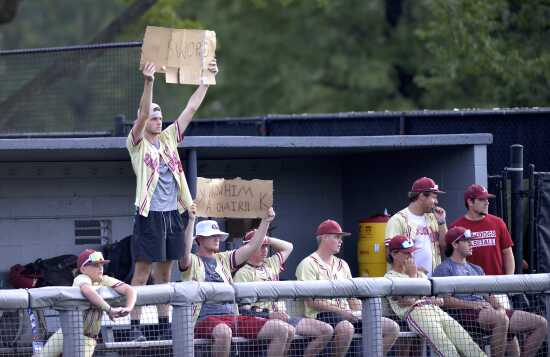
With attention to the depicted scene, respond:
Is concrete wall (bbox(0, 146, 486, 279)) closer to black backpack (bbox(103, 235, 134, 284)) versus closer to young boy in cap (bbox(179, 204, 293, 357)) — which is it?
black backpack (bbox(103, 235, 134, 284))

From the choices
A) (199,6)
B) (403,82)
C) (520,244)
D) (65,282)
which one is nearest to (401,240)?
(520,244)

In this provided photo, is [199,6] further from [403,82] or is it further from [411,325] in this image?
[411,325]

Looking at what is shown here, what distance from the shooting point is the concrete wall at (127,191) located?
1110 centimetres

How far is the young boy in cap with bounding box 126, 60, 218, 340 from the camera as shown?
847cm

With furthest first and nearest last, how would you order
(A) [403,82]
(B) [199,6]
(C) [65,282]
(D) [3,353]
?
1. (B) [199,6]
2. (A) [403,82]
3. (C) [65,282]
4. (D) [3,353]

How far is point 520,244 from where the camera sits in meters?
10.5

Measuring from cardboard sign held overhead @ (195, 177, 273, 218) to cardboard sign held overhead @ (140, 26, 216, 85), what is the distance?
888 mm

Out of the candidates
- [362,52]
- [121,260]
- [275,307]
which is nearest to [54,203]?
[121,260]

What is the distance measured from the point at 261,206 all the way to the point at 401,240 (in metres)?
1.20

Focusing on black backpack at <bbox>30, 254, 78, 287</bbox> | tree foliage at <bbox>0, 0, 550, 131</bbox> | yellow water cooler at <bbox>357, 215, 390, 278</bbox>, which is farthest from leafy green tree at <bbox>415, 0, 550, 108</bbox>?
black backpack at <bbox>30, 254, 78, 287</bbox>

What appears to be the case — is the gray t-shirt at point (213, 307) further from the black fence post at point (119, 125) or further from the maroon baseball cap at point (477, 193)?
the black fence post at point (119, 125)

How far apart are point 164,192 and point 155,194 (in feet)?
0.23

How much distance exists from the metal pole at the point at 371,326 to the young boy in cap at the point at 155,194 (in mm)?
1881

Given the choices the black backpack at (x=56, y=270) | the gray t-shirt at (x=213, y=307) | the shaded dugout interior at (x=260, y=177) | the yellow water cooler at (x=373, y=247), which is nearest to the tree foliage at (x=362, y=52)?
the shaded dugout interior at (x=260, y=177)
